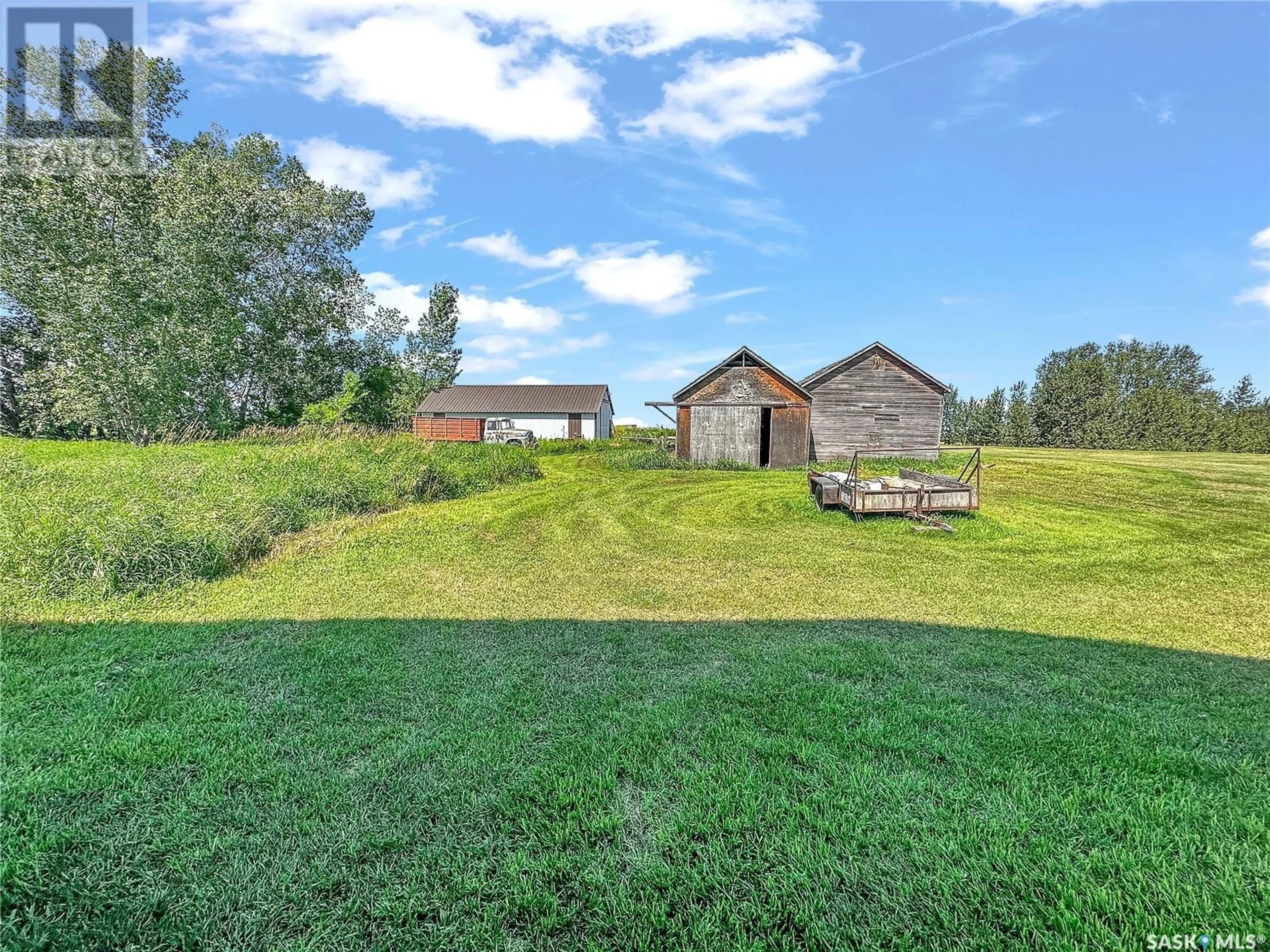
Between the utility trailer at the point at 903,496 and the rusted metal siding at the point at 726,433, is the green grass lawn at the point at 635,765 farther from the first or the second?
the rusted metal siding at the point at 726,433

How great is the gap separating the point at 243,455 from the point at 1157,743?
14.9m

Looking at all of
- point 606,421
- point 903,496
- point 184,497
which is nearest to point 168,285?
point 184,497

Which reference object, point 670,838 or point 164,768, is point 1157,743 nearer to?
point 670,838

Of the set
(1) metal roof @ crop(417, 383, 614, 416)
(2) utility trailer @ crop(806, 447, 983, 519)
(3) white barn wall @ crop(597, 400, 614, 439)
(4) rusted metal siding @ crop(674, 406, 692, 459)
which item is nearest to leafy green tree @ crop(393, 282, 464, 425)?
(1) metal roof @ crop(417, 383, 614, 416)

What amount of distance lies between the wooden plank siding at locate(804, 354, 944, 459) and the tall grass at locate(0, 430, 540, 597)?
14586 mm

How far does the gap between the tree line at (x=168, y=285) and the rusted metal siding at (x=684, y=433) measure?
1594 cm

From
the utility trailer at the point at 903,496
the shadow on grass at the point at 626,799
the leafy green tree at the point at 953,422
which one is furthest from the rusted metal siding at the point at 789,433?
the leafy green tree at the point at 953,422

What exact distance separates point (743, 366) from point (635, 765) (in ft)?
67.0

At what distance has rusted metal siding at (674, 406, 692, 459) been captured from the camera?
22344 mm

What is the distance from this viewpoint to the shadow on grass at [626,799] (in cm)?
214

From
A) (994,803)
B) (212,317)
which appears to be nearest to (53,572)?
(994,803)

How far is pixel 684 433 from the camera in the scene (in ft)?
73.5

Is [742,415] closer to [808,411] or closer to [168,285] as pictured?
[808,411]

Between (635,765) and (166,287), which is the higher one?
(166,287)
